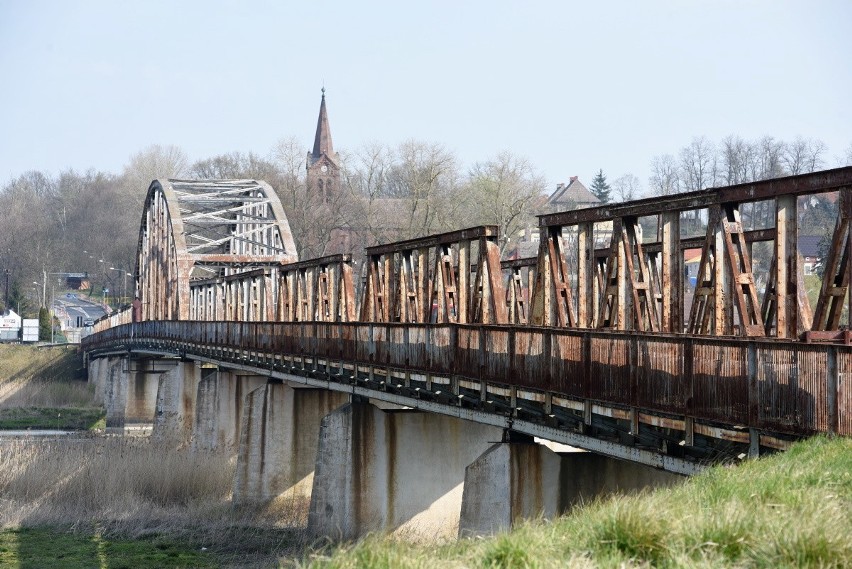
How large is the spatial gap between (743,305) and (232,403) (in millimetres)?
34754

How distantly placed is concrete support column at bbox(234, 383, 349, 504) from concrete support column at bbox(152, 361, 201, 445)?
55.7 ft

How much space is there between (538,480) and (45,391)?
7259 centimetres

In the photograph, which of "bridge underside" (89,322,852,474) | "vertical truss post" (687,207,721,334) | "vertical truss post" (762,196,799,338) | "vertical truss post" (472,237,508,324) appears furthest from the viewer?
"vertical truss post" (472,237,508,324)

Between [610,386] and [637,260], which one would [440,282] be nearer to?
[637,260]

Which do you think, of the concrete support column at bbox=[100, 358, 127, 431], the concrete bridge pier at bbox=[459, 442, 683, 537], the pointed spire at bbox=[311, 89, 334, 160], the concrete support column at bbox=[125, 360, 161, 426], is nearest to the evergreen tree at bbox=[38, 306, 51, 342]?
the concrete support column at bbox=[100, 358, 127, 431]

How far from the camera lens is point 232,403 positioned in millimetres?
48750

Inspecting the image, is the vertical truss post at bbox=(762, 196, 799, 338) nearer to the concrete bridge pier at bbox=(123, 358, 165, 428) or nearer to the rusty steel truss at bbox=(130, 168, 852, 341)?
the rusty steel truss at bbox=(130, 168, 852, 341)

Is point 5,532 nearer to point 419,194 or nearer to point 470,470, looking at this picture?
point 470,470

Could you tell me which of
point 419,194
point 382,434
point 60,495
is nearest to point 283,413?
point 60,495

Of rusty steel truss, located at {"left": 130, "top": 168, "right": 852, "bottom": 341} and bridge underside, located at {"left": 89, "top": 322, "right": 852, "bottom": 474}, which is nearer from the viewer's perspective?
bridge underside, located at {"left": 89, "top": 322, "right": 852, "bottom": 474}

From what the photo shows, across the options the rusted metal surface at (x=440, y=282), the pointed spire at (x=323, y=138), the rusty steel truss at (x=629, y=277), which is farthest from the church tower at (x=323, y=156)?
the rusted metal surface at (x=440, y=282)

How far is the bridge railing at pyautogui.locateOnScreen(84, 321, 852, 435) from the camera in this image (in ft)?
44.0

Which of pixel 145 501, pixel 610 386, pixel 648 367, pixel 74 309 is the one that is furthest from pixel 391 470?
pixel 74 309

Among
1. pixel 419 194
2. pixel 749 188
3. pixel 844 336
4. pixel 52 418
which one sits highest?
pixel 419 194
